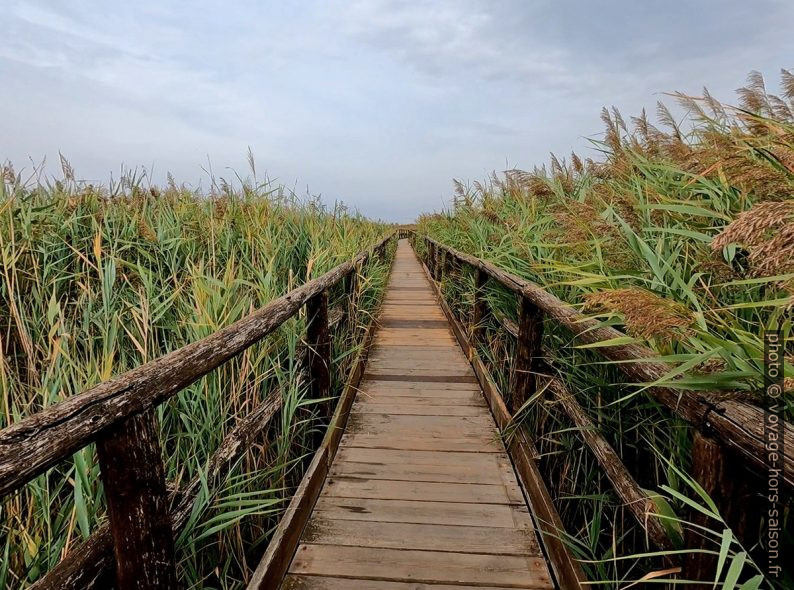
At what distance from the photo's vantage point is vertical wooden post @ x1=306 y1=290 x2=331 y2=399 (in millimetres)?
2625

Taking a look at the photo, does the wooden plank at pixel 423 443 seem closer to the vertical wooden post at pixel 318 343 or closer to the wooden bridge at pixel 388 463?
the wooden bridge at pixel 388 463

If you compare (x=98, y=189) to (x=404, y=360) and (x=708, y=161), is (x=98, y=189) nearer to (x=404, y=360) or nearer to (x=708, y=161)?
(x=404, y=360)

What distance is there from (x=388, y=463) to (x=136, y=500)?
167 centimetres

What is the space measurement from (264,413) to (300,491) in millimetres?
397

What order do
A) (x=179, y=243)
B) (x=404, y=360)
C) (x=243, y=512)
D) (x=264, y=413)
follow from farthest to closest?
(x=404, y=360) < (x=179, y=243) < (x=264, y=413) < (x=243, y=512)

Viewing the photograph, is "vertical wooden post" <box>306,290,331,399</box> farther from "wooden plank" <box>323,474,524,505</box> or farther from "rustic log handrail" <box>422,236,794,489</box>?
"rustic log handrail" <box>422,236,794,489</box>

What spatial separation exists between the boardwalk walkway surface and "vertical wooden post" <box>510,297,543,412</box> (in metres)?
0.44

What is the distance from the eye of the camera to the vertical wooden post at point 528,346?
2318mm

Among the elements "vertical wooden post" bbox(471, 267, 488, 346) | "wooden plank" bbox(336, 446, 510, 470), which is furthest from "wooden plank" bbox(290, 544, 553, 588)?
"vertical wooden post" bbox(471, 267, 488, 346)

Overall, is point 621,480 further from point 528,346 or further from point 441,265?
point 441,265

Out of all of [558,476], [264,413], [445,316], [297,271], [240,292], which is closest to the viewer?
[264,413]

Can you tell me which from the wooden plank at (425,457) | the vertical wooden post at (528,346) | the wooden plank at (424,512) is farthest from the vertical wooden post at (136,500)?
the vertical wooden post at (528,346)

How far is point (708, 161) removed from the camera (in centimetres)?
157

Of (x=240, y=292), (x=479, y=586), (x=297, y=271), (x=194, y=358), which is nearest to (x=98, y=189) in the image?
(x=297, y=271)
